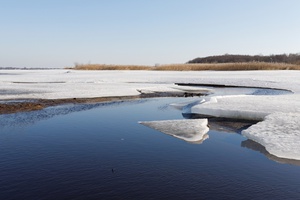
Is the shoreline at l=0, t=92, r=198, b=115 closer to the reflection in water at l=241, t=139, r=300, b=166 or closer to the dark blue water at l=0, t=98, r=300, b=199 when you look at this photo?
the dark blue water at l=0, t=98, r=300, b=199

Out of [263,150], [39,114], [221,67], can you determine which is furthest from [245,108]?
[221,67]

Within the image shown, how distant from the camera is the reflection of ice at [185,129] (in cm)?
660

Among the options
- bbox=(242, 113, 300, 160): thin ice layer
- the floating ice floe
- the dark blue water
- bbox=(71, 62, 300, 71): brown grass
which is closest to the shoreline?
the dark blue water

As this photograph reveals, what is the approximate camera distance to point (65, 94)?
14039mm

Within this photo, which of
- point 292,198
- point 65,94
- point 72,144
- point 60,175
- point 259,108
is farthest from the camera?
point 65,94

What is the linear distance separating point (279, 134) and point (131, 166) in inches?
133

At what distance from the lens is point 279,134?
6258mm

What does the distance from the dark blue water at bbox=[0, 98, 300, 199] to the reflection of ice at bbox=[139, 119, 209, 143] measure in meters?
0.21

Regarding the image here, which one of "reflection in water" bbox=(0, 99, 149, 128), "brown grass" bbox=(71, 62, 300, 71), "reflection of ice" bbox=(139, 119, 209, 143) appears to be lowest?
"reflection of ice" bbox=(139, 119, 209, 143)

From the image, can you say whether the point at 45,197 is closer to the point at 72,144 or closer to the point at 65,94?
the point at 72,144

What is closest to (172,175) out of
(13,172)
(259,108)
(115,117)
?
(13,172)

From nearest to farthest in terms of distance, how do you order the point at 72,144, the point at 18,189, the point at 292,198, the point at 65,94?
the point at 292,198
the point at 18,189
the point at 72,144
the point at 65,94

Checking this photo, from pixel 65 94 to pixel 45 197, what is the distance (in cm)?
1072

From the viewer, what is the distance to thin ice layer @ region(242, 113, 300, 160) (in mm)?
5328
